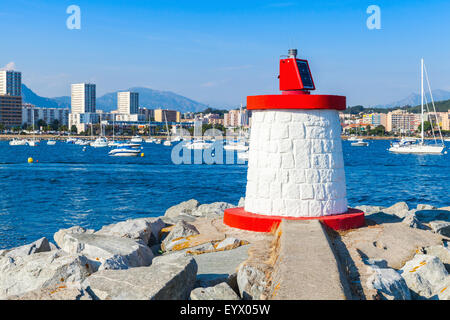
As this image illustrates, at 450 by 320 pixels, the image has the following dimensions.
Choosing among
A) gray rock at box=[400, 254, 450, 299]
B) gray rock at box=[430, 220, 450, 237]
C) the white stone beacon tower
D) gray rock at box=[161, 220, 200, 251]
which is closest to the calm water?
gray rock at box=[161, 220, 200, 251]

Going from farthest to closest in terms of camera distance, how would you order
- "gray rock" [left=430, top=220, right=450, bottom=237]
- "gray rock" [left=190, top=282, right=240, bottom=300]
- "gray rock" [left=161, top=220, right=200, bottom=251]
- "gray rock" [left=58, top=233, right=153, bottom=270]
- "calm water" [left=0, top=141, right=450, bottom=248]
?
"calm water" [left=0, top=141, right=450, bottom=248], "gray rock" [left=430, top=220, right=450, bottom=237], "gray rock" [left=161, top=220, right=200, bottom=251], "gray rock" [left=58, top=233, right=153, bottom=270], "gray rock" [left=190, top=282, right=240, bottom=300]

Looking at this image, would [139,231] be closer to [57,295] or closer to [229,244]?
A: [229,244]

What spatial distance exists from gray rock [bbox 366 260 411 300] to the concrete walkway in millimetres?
487

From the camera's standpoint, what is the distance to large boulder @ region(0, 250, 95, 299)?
6203mm

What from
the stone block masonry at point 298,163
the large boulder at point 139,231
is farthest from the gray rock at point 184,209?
the stone block masonry at point 298,163

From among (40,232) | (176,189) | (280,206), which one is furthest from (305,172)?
(176,189)

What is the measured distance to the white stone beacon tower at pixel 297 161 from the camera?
857 centimetres

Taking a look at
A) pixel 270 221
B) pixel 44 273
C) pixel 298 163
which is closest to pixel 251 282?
pixel 44 273

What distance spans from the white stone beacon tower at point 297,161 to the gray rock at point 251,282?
8.87 ft

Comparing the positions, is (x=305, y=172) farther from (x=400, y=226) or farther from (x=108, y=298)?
(x=108, y=298)

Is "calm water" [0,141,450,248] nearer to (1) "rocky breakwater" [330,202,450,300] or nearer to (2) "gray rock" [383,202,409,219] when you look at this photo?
(2) "gray rock" [383,202,409,219]

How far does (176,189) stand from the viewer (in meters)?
38.9

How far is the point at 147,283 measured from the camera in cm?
509

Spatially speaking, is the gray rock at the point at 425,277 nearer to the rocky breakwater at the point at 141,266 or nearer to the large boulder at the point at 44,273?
the rocky breakwater at the point at 141,266
